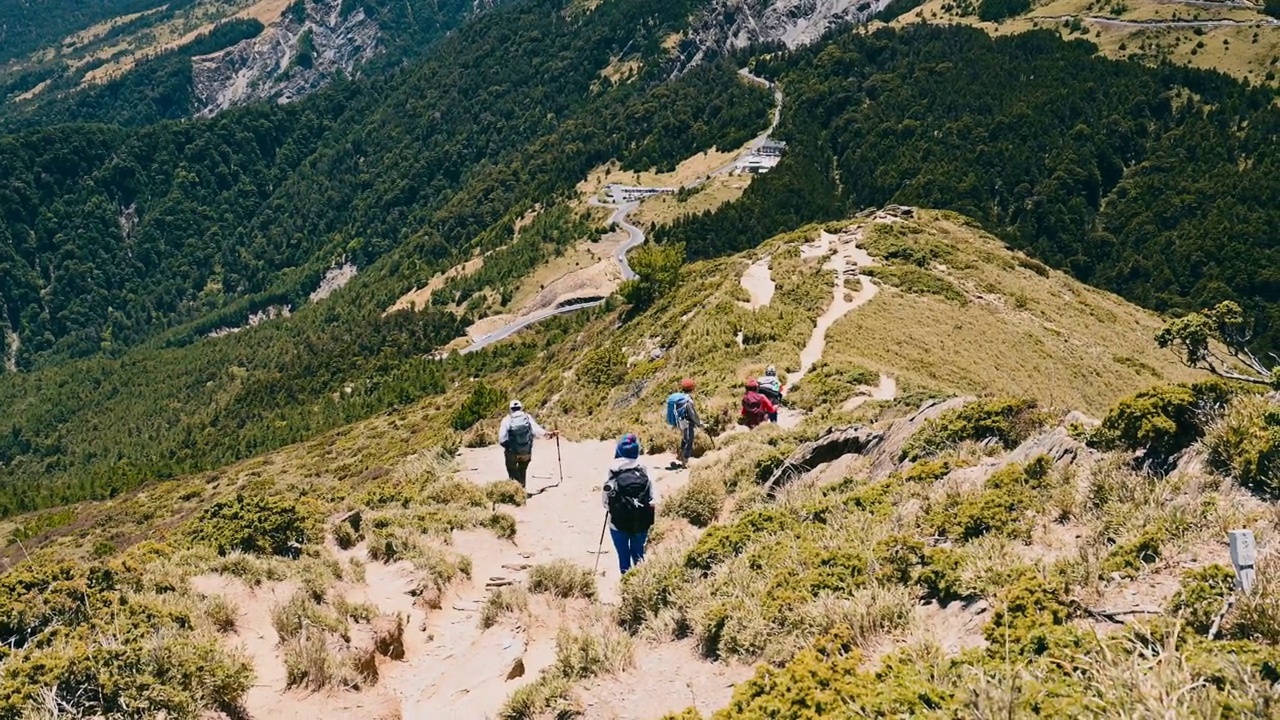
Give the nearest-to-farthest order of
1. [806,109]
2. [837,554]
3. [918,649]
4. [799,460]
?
1. [918,649]
2. [837,554]
3. [799,460]
4. [806,109]

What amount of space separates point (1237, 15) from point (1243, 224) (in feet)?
271

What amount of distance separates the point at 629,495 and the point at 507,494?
7.45m

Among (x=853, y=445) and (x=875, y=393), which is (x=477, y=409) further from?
(x=853, y=445)

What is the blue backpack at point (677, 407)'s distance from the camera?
19.9 metres

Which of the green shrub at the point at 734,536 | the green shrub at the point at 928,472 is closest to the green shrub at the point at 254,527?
the green shrub at the point at 734,536

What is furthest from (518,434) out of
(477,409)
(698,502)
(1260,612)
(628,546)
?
(477,409)

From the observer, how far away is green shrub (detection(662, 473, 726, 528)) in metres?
15.4

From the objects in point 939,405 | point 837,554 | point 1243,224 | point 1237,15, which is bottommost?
point 1243,224

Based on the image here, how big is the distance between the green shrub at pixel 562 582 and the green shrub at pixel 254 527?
15.5 feet

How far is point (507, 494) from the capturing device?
1850 centimetres

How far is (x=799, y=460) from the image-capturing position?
16.4m

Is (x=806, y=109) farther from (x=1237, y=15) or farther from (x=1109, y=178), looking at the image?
(x=1237, y=15)

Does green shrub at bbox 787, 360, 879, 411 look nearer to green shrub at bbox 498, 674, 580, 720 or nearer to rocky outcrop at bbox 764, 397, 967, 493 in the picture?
rocky outcrop at bbox 764, 397, 967, 493

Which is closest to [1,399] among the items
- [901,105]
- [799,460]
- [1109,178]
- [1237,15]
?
[901,105]
